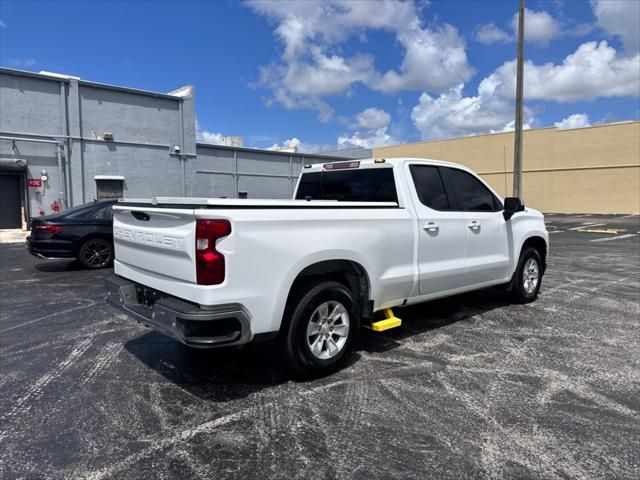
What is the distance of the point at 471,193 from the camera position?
5871 mm

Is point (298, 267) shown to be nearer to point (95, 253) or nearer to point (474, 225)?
point (474, 225)

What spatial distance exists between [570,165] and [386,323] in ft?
116

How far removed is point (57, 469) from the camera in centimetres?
286

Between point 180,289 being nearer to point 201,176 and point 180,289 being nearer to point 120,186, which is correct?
point 120,186

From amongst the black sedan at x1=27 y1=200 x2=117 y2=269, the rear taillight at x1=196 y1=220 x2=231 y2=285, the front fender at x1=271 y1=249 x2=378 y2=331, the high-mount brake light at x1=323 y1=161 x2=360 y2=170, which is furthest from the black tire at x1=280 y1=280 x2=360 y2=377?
the black sedan at x1=27 y1=200 x2=117 y2=269

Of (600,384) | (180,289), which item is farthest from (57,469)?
(600,384)

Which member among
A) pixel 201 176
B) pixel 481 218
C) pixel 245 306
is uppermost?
pixel 201 176

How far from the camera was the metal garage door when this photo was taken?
1969 cm

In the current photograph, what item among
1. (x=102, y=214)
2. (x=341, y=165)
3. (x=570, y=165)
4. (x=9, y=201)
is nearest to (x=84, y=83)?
(x=9, y=201)

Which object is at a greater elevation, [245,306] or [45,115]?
[45,115]

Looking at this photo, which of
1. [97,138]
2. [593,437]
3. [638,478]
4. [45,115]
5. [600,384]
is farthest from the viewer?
[97,138]

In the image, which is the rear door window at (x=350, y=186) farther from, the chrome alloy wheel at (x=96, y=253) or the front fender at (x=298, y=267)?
the chrome alloy wheel at (x=96, y=253)

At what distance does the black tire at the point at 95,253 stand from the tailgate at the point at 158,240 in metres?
5.78

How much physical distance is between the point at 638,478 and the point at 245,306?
2.67m
